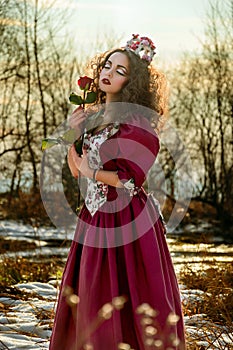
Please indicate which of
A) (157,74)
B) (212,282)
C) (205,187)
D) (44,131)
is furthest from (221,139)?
(157,74)

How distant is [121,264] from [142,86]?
3.02 ft

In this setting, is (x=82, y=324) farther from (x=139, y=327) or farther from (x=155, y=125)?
(x=155, y=125)

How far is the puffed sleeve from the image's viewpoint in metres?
3.50

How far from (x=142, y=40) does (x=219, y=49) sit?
11.6 m

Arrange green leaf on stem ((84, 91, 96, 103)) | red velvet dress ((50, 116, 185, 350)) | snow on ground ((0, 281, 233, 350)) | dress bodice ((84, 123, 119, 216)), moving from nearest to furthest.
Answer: red velvet dress ((50, 116, 185, 350)) < dress bodice ((84, 123, 119, 216)) < green leaf on stem ((84, 91, 96, 103)) < snow on ground ((0, 281, 233, 350))

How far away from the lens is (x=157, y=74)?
389 cm

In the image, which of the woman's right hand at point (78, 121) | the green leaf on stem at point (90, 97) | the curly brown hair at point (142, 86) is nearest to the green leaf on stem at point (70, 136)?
the woman's right hand at point (78, 121)

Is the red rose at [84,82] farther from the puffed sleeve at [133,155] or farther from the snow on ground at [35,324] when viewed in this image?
the snow on ground at [35,324]

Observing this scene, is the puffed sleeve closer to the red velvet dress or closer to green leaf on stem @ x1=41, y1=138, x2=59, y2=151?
the red velvet dress

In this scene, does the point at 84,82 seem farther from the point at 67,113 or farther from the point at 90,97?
the point at 67,113

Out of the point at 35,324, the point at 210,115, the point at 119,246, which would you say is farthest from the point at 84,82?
the point at 210,115

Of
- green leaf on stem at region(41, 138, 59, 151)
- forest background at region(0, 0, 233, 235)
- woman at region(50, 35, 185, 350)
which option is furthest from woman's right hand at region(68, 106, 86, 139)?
forest background at region(0, 0, 233, 235)

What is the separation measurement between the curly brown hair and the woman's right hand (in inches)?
8.4

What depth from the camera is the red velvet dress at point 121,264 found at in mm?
3418
